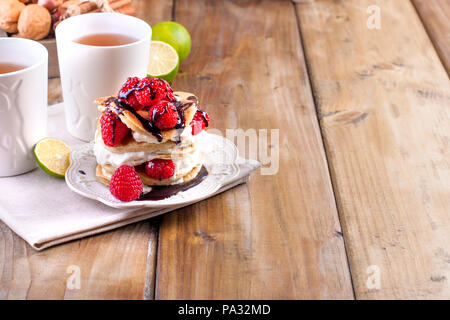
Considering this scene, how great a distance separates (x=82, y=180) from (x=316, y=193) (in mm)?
495

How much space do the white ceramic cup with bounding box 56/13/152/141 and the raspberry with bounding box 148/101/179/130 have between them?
0.25 meters

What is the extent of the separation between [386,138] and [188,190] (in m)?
0.60

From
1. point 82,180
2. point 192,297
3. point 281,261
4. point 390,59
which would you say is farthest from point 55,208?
point 390,59

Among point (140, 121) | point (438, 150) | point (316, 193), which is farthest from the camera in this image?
point (438, 150)

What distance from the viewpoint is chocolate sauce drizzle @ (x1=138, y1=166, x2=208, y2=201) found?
119cm

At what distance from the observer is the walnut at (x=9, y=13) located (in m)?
1.67

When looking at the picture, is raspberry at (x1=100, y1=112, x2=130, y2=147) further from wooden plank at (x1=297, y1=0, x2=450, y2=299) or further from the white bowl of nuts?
the white bowl of nuts

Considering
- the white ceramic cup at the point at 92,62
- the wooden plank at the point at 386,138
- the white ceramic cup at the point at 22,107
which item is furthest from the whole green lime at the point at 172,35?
the white ceramic cup at the point at 22,107

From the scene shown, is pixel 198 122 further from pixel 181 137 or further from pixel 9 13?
pixel 9 13

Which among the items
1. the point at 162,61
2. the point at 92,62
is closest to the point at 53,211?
the point at 92,62

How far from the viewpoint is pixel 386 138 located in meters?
1.54

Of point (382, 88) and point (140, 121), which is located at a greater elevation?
point (140, 121)
